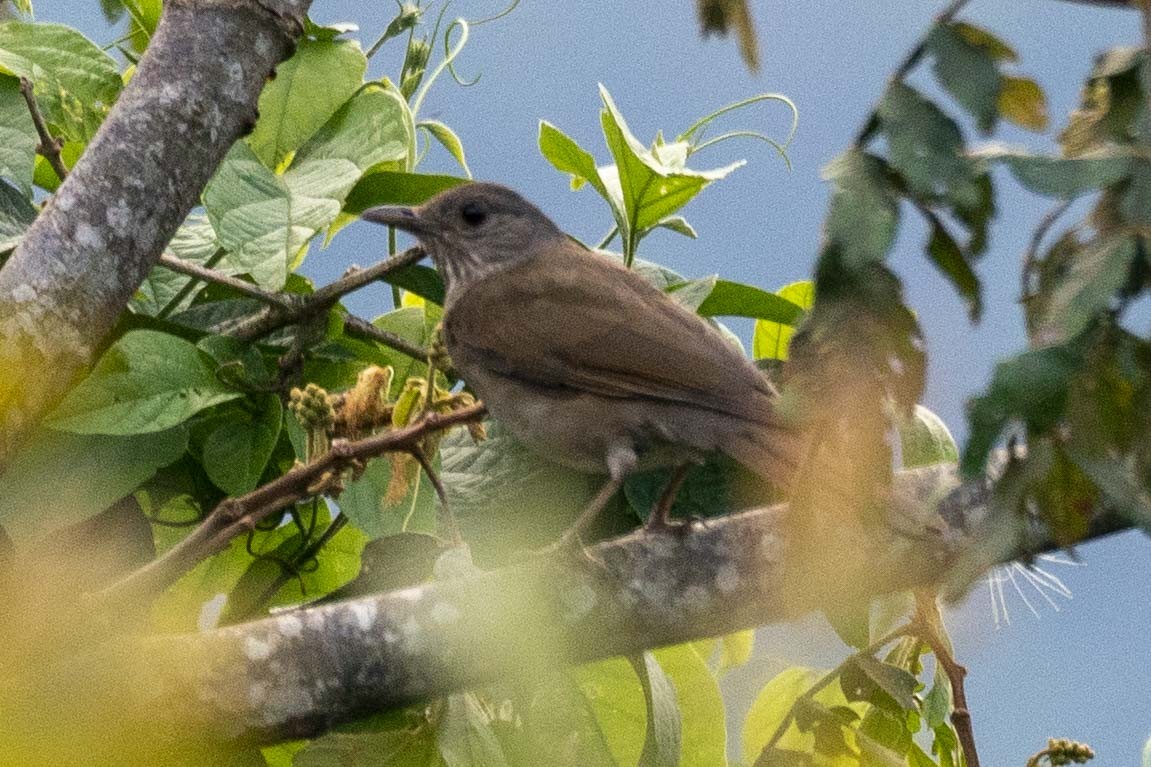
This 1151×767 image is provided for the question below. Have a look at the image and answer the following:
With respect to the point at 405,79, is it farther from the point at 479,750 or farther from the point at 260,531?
the point at 479,750

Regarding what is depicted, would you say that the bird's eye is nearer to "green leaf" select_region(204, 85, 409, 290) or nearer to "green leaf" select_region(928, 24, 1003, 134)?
"green leaf" select_region(204, 85, 409, 290)

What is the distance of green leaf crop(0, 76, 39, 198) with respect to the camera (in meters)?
2.69

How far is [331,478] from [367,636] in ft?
0.78

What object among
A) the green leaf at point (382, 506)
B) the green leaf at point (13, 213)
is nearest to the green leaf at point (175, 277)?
the green leaf at point (13, 213)

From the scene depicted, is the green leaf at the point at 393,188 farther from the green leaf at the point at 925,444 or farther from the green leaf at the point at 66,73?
the green leaf at the point at 925,444

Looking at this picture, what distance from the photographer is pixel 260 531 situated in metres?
2.80

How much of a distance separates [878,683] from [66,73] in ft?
6.23

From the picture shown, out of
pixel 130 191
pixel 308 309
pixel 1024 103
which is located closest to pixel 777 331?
pixel 308 309

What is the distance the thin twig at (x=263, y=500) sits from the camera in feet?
6.89

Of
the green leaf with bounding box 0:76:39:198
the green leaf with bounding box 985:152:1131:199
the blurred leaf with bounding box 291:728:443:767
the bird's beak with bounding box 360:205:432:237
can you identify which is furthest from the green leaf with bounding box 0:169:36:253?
the green leaf with bounding box 985:152:1131:199

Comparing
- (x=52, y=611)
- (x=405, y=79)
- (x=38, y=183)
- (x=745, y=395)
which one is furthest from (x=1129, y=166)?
(x=38, y=183)

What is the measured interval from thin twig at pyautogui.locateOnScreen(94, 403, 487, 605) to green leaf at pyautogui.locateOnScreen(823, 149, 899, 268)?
109 cm

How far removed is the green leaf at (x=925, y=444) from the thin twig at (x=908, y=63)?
1.49m

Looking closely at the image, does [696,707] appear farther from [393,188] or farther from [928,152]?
[928,152]
